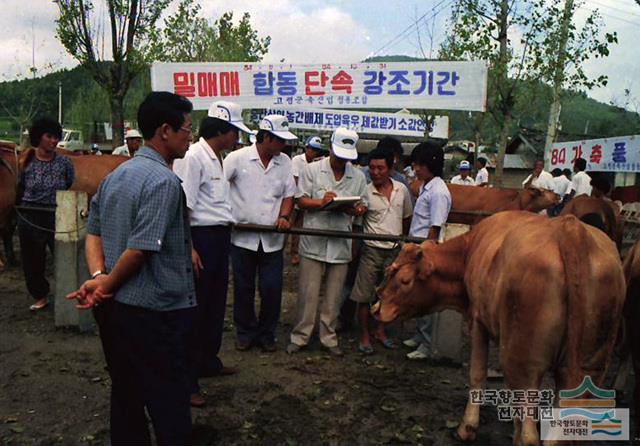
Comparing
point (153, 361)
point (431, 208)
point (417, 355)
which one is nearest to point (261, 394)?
point (417, 355)

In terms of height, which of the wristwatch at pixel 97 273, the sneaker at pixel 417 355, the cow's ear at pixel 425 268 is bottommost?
the sneaker at pixel 417 355

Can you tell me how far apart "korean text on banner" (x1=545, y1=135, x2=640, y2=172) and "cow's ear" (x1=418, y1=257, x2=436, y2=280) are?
39.5 ft

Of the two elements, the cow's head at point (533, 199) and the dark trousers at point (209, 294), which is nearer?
the dark trousers at point (209, 294)

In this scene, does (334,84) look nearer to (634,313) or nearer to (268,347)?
(268,347)

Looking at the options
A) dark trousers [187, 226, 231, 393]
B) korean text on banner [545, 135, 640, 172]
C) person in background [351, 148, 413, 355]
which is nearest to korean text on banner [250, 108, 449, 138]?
korean text on banner [545, 135, 640, 172]

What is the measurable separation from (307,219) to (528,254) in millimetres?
2700

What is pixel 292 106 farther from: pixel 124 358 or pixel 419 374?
pixel 124 358

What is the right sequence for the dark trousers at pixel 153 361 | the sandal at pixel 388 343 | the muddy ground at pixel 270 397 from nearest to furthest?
the dark trousers at pixel 153 361 < the muddy ground at pixel 270 397 < the sandal at pixel 388 343

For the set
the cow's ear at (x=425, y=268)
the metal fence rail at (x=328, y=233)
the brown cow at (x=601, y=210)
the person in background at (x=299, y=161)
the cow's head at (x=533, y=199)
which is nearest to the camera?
the cow's ear at (x=425, y=268)

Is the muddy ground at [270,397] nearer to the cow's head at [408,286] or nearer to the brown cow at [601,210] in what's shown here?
the cow's head at [408,286]

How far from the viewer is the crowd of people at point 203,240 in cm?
262

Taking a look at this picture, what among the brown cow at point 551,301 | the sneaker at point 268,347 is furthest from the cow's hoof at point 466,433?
the sneaker at point 268,347

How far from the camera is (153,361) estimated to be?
105 inches

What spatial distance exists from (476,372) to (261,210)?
2.33 metres
